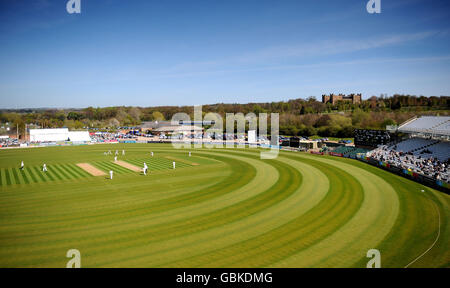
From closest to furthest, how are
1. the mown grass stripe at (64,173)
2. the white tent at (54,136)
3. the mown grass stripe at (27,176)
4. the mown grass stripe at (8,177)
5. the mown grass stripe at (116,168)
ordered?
the mown grass stripe at (8,177), the mown grass stripe at (27,176), the mown grass stripe at (64,173), the mown grass stripe at (116,168), the white tent at (54,136)

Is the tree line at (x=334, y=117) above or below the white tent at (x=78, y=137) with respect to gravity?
above

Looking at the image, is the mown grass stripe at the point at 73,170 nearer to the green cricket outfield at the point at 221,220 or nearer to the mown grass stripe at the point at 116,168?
the green cricket outfield at the point at 221,220

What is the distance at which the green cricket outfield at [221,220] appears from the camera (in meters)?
11.9

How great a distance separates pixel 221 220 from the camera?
16.1m

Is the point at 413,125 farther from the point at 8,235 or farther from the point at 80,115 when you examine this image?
the point at 80,115

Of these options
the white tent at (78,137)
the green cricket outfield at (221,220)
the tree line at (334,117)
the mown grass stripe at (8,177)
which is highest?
the tree line at (334,117)

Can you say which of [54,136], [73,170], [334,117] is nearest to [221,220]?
[73,170]

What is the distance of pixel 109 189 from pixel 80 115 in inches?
5657

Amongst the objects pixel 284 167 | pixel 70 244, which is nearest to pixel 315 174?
pixel 284 167

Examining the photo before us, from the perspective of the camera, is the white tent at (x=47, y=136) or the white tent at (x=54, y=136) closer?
the white tent at (x=47, y=136)

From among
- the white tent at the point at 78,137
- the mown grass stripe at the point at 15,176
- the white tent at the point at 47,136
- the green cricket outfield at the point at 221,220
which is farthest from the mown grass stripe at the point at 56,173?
the white tent at the point at 47,136

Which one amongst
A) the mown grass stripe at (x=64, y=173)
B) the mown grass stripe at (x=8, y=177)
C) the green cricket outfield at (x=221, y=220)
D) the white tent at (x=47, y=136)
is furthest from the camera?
the white tent at (x=47, y=136)
